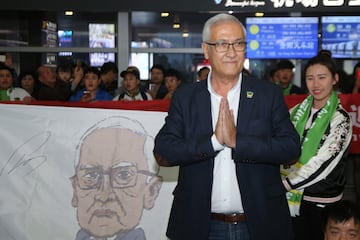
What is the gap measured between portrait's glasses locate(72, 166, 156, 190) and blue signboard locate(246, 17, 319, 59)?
559 cm

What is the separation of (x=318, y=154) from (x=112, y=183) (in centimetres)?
168

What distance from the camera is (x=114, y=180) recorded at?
475cm

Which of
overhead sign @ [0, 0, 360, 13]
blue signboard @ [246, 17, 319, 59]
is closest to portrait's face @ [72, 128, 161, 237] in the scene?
overhead sign @ [0, 0, 360, 13]

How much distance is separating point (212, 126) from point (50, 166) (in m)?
2.35

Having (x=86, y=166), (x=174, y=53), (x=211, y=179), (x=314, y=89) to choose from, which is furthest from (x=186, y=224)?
(x=174, y=53)

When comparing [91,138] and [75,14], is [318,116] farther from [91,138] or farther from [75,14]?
[75,14]

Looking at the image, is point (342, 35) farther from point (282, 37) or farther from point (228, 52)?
point (228, 52)

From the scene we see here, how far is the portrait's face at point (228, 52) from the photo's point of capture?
8.95 feet

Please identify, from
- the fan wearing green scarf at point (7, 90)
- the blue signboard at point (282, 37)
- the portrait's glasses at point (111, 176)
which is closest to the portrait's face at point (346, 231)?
the portrait's glasses at point (111, 176)

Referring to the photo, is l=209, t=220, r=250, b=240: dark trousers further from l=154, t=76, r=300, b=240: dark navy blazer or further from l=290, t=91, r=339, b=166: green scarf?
l=290, t=91, r=339, b=166: green scarf

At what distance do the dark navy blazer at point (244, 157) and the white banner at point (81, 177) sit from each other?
189 cm

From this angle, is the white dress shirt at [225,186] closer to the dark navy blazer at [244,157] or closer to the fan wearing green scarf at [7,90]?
the dark navy blazer at [244,157]

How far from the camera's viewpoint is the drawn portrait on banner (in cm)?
471

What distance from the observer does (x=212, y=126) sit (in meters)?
2.78
